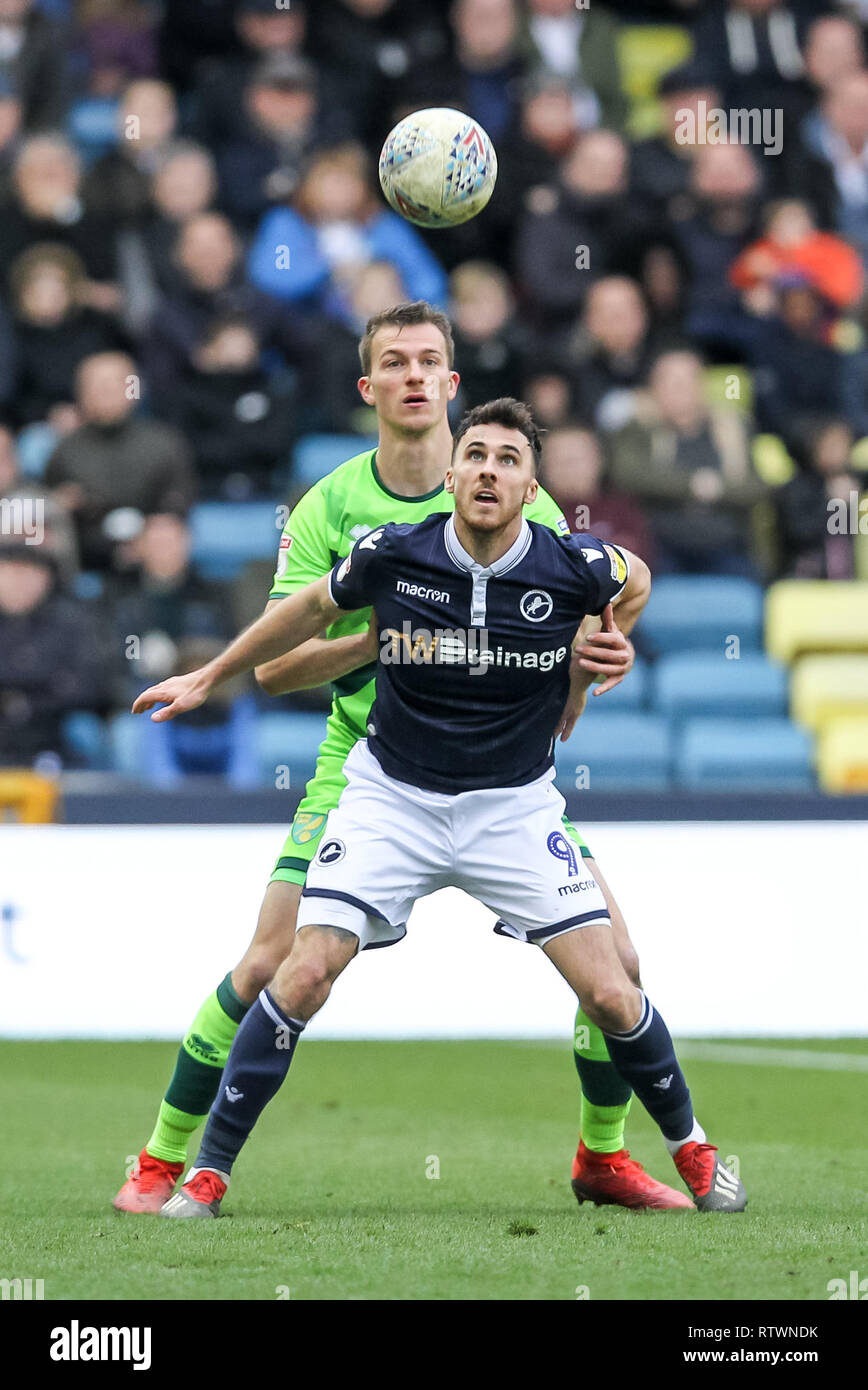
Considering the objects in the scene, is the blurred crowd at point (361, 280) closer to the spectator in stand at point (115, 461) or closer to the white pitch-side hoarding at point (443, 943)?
the spectator in stand at point (115, 461)

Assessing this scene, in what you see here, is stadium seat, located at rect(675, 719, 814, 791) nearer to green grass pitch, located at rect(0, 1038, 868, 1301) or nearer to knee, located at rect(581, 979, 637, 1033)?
green grass pitch, located at rect(0, 1038, 868, 1301)

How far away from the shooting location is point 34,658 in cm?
1039

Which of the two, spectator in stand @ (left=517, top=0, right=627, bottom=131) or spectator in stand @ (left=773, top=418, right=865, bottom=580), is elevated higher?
spectator in stand @ (left=517, top=0, right=627, bottom=131)

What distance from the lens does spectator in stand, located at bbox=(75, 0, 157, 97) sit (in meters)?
14.0

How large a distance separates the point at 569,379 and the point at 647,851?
11.4 feet

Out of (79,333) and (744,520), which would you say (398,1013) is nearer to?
(744,520)

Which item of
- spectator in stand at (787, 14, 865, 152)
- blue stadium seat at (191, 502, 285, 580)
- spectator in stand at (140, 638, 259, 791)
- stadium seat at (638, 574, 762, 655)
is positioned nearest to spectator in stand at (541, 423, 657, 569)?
stadium seat at (638, 574, 762, 655)

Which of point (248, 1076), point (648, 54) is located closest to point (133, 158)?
point (648, 54)

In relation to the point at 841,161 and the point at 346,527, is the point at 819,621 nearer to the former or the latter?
the point at 841,161

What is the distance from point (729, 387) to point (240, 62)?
159 inches

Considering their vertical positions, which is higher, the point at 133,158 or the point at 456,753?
the point at 133,158

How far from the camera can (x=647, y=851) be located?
966 cm

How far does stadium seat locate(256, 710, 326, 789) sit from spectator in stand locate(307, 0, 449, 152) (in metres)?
4.41
